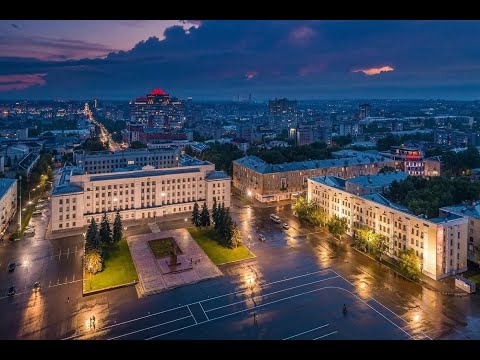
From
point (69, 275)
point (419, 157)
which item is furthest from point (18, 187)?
point (419, 157)

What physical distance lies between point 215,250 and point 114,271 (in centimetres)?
757

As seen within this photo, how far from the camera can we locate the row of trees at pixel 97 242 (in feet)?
82.5

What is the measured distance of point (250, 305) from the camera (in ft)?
69.2

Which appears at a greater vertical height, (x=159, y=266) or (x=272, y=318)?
(x=159, y=266)

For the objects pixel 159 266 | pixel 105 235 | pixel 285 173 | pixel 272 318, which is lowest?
pixel 272 318

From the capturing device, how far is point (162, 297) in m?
22.3

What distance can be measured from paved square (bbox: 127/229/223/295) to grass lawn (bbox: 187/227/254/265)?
0.51 meters

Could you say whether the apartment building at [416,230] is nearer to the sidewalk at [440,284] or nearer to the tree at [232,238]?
the sidewalk at [440,284]

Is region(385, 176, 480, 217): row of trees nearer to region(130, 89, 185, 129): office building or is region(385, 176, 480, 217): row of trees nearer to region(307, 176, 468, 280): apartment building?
region(307, 176, 468, 280): apartment building

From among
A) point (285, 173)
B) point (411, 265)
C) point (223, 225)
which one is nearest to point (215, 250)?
point (223, 225)

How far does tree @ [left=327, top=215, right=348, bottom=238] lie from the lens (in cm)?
3084

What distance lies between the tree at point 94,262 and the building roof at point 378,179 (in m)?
23.9

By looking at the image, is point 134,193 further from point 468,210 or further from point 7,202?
point 468,210
